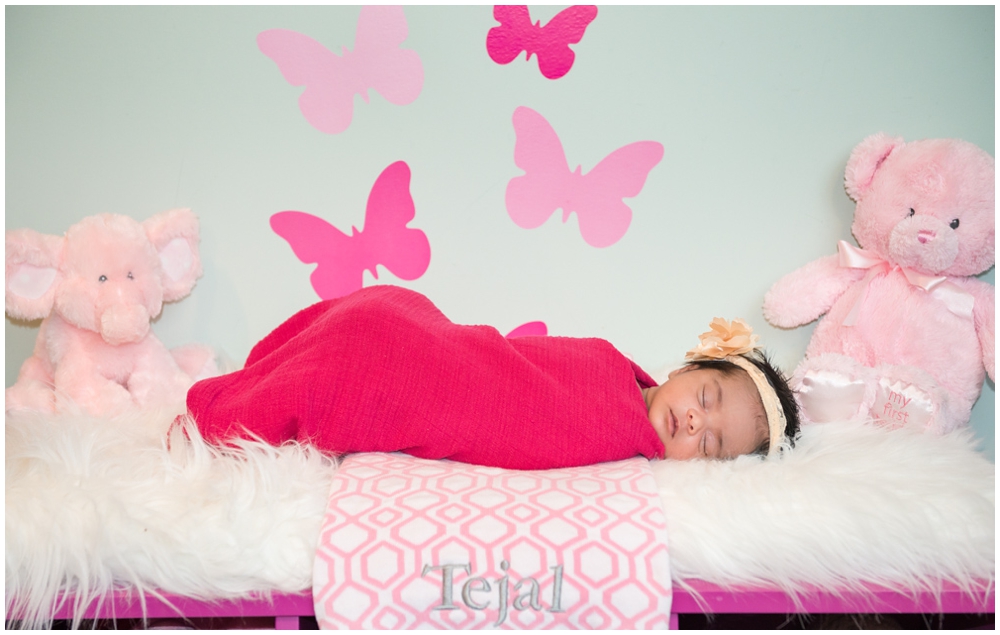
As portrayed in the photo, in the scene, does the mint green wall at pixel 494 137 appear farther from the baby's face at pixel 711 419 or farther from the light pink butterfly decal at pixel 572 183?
the baby's face at pixel 711 419

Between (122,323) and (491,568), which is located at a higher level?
(122,323)

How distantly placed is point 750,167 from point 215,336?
1.30 m

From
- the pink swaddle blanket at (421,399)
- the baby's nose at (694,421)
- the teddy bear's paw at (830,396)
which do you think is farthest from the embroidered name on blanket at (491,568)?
the teddy bear's paw at (830,396)

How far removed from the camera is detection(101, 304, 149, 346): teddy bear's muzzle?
1.38 m

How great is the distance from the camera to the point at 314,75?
1.58m

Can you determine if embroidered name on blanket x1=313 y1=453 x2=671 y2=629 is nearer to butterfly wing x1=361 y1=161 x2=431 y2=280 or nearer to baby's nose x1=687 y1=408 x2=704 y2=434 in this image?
baby's nose x1=687 y1=408 x2=704 y2=434

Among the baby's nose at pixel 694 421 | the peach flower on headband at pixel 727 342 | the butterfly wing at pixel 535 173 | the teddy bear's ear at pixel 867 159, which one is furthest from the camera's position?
the butterfly wing at pixel 535 173

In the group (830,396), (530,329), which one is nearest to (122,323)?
(530,329)

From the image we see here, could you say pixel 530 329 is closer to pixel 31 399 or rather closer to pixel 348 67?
pixel 348 67

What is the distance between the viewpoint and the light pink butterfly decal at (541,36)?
1.57 m

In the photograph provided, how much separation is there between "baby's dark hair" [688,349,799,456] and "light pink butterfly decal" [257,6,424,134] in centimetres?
89

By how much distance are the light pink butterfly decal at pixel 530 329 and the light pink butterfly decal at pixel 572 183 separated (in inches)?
8.9

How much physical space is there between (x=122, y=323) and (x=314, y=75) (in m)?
0.67

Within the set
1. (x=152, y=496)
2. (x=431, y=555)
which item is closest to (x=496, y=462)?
(x=431, y=555)
